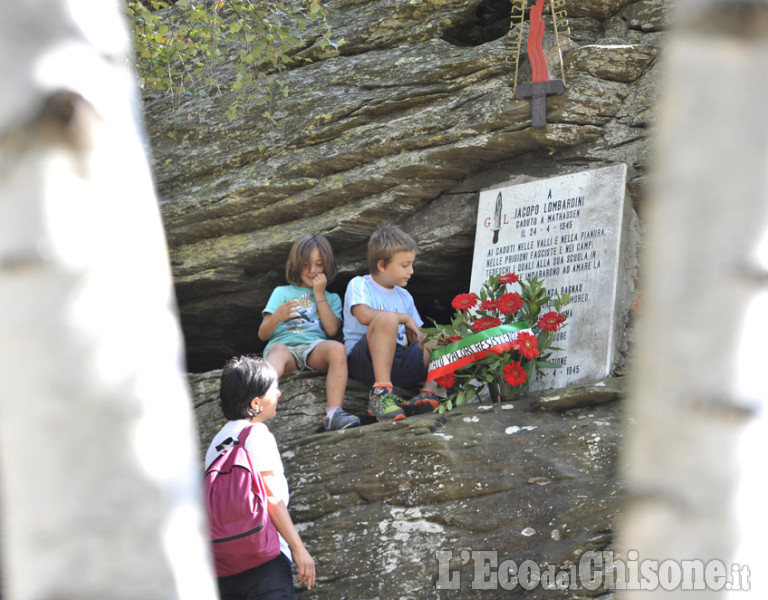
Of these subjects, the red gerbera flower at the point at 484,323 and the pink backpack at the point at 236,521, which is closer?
the pink backpack at the point at 236,521

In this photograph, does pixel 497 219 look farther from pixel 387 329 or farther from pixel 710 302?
pixel 710 302

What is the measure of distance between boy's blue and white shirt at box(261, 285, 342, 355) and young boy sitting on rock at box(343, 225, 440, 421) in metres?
0.24

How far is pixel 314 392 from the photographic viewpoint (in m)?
6.16

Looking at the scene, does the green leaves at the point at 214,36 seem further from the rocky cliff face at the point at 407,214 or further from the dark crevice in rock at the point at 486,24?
the dark crevice in rock at the point at 486,24

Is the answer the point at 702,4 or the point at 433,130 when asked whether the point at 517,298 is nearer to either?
the point at 433,130

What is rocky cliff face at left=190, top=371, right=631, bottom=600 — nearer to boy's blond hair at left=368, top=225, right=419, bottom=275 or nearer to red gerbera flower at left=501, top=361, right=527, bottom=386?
red gerbera flower at left=501, top=361, right=527, bottom=386

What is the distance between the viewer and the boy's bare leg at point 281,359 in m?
6.13

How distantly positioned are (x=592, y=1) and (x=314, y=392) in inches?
153

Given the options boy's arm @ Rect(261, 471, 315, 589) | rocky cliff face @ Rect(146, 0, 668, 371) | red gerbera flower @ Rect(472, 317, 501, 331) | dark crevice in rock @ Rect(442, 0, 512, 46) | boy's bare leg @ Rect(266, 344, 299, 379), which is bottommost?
boy's arm @ Rect(261, 471, 315, 589)

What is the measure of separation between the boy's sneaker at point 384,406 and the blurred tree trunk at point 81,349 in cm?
455

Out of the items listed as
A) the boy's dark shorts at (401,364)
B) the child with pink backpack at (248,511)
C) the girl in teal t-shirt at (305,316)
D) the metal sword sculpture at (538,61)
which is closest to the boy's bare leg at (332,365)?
the girl in teal t-shirt at (305,316)

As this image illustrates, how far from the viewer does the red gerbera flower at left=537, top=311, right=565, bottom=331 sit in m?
5.58

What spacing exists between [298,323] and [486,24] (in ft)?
10.6

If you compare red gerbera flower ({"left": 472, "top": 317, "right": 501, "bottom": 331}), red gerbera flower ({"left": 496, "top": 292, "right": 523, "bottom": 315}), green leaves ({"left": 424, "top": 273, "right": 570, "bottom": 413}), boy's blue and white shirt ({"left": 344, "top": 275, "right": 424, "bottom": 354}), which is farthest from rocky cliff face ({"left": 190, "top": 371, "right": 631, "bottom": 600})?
boy's blue and white shirt ({"left": 344, "top": 275, "right": 424, "bottom": 354})
